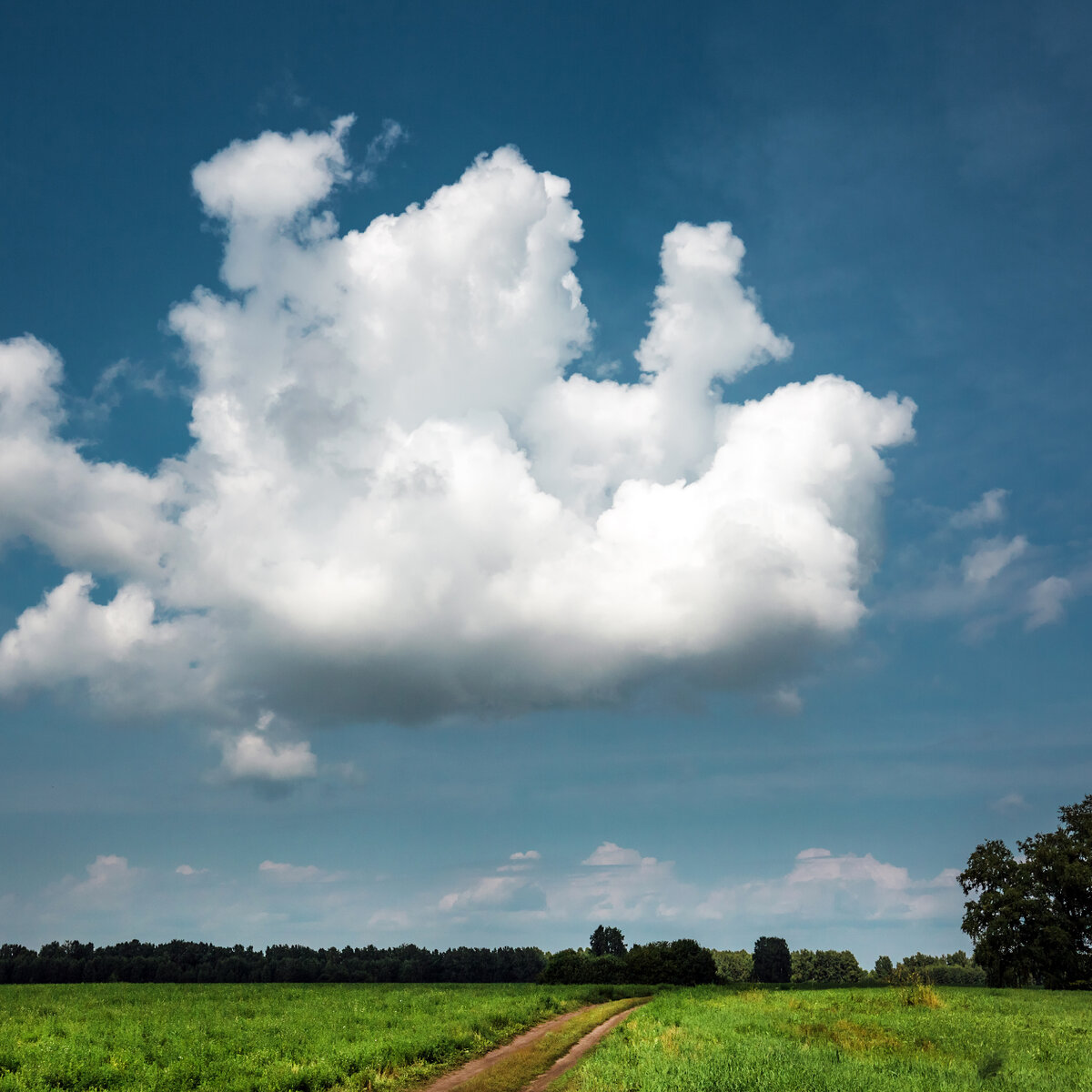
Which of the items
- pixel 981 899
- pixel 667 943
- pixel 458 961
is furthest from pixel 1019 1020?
pixel 458 961

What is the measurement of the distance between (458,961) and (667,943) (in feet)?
158

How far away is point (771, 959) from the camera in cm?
16438

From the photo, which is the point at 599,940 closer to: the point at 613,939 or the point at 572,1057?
the point at 613,939

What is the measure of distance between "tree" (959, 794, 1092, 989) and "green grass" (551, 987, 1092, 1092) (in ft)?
125

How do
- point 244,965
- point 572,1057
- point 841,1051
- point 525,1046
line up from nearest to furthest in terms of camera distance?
1. point 841,1051
2. point 572,1057
3. point 525,1046
4. point 244,965

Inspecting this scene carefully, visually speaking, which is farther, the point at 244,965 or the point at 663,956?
the point at 244,965

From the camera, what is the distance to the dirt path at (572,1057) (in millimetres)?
22062

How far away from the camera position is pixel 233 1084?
780 inches

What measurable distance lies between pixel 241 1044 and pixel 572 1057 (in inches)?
432

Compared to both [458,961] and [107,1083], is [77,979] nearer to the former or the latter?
[458,961]

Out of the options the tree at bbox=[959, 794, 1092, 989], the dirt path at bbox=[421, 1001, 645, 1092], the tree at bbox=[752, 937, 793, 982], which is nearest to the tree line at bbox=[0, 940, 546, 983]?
the tree at bbox=[752, 937, 793, 982]

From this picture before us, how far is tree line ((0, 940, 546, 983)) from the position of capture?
115062 millimetres

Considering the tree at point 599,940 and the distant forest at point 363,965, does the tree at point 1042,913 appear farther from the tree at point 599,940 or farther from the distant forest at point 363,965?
the tree at point 599,940

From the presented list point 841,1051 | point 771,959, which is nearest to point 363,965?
point 771,959
